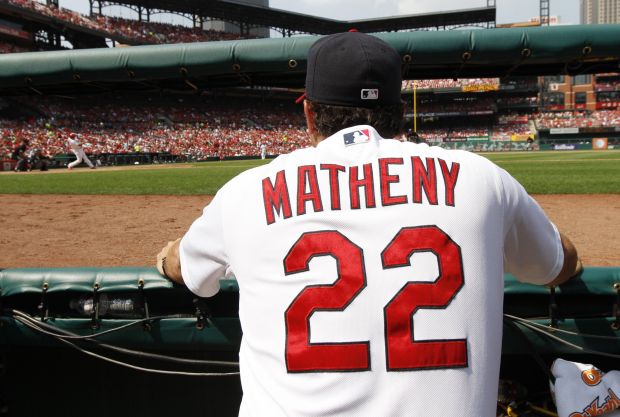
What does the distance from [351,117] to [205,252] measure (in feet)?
1.82

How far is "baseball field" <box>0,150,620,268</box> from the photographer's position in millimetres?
5887

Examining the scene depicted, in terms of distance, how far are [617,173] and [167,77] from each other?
14.7m

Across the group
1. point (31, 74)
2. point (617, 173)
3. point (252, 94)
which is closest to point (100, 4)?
point (252, 94)

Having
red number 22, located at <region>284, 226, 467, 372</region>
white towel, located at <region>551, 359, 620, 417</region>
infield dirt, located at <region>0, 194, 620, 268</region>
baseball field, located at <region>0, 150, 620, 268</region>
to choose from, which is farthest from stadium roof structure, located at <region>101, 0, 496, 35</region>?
red number 22, located at <region>284, 226, 467, 372</region>

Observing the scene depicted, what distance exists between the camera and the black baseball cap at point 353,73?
1319 mm

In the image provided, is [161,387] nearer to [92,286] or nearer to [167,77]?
[92,286]

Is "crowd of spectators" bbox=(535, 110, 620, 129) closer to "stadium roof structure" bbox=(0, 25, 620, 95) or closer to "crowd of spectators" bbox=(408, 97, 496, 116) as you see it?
"crowd of spectators" bbox=(408, 97, 496, 116)

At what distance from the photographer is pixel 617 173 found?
47.9 ft

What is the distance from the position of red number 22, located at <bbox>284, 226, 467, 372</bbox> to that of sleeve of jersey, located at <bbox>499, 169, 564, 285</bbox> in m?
0.22

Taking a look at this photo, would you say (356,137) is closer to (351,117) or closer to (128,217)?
(351,117)

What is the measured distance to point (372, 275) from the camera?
3.84 ft

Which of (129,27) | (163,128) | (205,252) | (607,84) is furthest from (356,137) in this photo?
(607,84)

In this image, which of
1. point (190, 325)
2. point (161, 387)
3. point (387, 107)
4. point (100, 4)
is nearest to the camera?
point (387, 107)

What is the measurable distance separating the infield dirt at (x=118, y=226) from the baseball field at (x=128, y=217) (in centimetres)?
1
